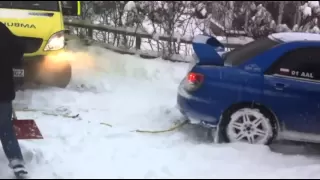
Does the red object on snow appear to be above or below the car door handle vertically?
below

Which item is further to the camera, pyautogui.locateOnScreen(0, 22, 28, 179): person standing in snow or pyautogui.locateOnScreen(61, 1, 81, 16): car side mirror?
pyautogui.locateOnScreen(61, 1, 81, 16): car side mirror

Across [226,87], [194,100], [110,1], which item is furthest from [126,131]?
[110,1]

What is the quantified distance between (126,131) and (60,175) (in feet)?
5.99

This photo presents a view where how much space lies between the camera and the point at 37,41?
792 cm

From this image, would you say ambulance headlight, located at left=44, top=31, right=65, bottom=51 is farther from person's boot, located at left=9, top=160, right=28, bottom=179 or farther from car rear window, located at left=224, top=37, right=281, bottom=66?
person's boot, located at left=9, top=160, right=28, bottom=179

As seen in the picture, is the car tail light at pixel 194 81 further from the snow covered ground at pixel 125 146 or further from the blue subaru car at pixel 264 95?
the snow covered ground at pixel 125 146

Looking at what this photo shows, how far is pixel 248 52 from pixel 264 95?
74cm

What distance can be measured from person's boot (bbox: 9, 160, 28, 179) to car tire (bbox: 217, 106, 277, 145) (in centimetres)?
250

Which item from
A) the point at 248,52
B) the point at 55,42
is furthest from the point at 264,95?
the point at 55,42

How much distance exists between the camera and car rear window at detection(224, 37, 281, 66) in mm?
6057

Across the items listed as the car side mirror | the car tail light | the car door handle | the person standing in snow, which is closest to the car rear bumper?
the car tail light

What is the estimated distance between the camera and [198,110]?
6.03 m

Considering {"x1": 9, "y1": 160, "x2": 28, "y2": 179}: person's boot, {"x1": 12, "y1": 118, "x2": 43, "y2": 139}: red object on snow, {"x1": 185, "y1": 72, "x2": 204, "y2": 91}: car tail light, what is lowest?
{"x1": 12, "y1": 118, "x2": 43, "y2": 139}: red object on snow

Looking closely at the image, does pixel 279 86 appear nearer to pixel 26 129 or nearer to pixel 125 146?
pixel 125 146
